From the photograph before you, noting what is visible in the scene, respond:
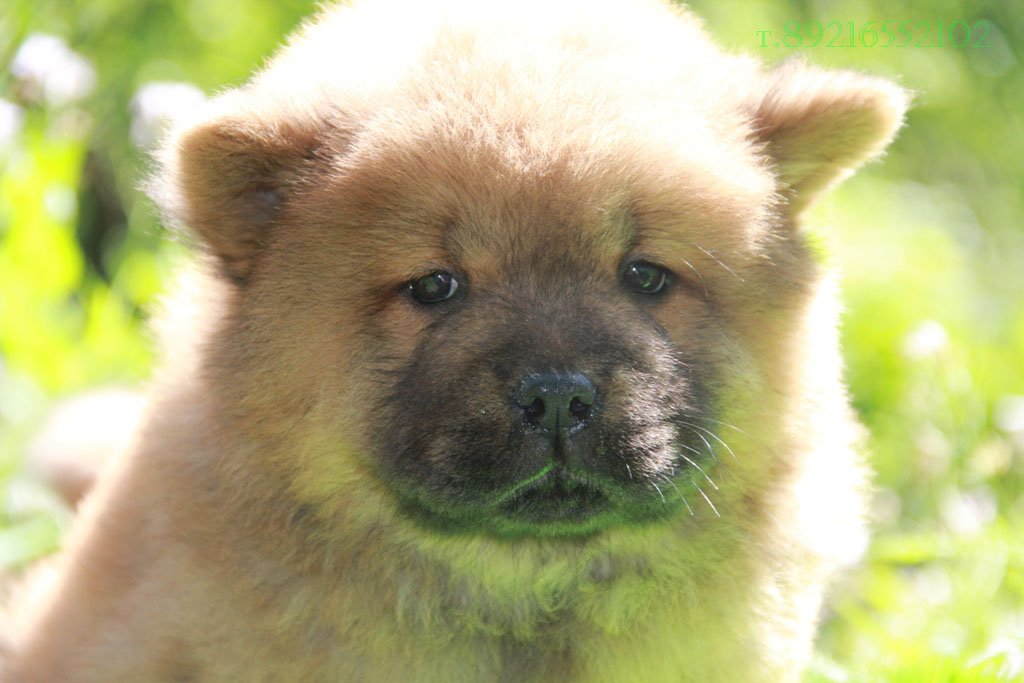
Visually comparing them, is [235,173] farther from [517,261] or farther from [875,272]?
[875,272]

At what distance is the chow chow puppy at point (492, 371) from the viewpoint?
99.9 inches

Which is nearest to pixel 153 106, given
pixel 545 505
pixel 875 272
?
pixel 545 505

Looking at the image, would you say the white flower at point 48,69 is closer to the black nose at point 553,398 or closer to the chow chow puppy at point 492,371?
the chow chow puppy at point 492,371

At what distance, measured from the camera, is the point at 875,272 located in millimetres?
5785

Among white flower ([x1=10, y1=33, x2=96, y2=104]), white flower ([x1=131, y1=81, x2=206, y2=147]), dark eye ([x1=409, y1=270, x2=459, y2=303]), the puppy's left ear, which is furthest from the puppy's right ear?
white flower ([x1=10, y1=33, x2=96, y2=104])

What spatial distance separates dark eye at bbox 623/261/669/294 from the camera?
8.84 feet

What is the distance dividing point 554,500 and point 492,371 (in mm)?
316

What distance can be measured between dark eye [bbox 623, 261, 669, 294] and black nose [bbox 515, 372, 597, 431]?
0.39 meters

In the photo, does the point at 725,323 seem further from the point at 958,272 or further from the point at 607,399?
the point at 958,272

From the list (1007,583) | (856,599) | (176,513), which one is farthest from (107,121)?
(1007,583)

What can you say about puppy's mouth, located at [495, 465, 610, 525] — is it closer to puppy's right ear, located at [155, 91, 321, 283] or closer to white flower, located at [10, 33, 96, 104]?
puppy's right ear, located at [155, 91, 321, 283]

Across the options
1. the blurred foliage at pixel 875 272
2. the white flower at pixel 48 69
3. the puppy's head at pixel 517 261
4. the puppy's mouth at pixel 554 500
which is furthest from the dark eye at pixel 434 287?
the white flower at pixel 48 69

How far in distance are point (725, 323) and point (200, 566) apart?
1.38 metres

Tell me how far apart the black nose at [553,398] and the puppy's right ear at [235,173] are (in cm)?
83
